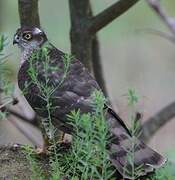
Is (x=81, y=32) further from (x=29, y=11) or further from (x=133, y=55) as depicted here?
(x=133, y=55)

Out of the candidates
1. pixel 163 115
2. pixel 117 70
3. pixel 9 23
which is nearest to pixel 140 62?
pixel 117 70

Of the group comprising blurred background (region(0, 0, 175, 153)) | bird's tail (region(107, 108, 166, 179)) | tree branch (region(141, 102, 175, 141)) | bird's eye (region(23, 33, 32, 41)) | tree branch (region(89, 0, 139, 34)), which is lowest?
blurred background (region(0, 0, 175, 153))

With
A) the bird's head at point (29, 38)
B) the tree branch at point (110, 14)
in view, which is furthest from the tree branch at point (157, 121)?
the bird's head at point (29, 38)

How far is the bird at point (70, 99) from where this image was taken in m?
4.73

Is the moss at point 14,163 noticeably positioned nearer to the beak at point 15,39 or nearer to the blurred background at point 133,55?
the beak at point 15,39

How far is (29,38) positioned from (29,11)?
51 centimetres

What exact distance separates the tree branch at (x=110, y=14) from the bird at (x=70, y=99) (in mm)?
536

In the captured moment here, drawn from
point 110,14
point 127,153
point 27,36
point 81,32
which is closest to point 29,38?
point 27,36

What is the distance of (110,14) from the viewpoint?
627 centimetres

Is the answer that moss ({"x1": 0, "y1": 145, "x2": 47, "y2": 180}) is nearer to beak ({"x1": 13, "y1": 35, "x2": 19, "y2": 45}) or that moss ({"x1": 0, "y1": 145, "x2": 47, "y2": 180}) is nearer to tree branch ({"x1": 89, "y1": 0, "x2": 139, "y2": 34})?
beak ({"x1": 13, "y1": 35, "x2": 19, "y2": 45})

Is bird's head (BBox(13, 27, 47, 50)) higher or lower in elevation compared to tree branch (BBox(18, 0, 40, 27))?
lower

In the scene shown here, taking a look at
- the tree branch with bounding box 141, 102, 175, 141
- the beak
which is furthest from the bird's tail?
the tree branch with bounding box 141, 102, 175, 141

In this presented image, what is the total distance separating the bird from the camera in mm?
4727

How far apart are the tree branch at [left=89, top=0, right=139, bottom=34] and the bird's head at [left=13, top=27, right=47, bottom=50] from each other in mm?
441
